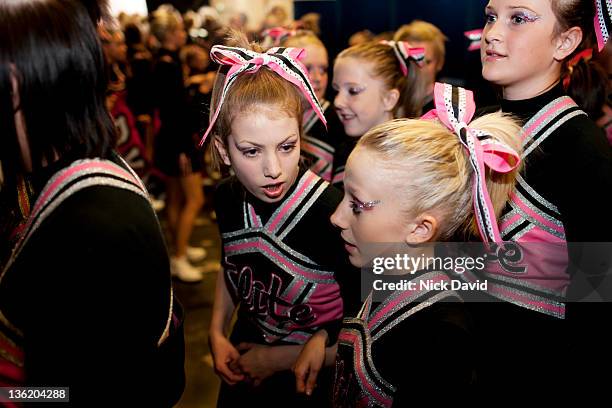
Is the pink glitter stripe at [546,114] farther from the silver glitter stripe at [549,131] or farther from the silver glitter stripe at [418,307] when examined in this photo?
the silver glitter stripe at [418,307]

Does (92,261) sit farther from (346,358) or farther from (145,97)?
(145,97)

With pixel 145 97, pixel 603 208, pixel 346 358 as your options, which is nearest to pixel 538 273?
pixel 603 208

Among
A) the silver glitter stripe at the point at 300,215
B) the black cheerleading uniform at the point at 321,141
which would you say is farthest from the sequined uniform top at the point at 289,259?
the black cheerleading uniform at the point at 321,141

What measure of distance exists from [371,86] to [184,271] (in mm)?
1989

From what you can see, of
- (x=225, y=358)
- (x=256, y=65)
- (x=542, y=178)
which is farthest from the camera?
(x=225, y=358)

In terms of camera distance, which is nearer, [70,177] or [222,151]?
[70,177]

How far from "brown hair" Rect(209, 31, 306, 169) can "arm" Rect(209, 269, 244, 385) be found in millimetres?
522

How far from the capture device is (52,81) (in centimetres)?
78

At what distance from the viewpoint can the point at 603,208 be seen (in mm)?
1203

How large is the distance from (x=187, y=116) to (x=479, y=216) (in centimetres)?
286

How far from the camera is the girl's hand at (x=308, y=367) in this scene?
4.43 ft

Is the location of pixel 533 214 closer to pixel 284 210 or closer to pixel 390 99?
pixel 284 210

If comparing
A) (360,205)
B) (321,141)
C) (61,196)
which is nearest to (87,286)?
(61,196)

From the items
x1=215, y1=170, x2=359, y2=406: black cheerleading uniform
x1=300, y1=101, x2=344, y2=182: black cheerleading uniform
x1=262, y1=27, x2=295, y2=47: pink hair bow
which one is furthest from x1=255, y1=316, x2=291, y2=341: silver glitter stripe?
x1=262, y1=27, x2=295, y2=47: pink hair bow
